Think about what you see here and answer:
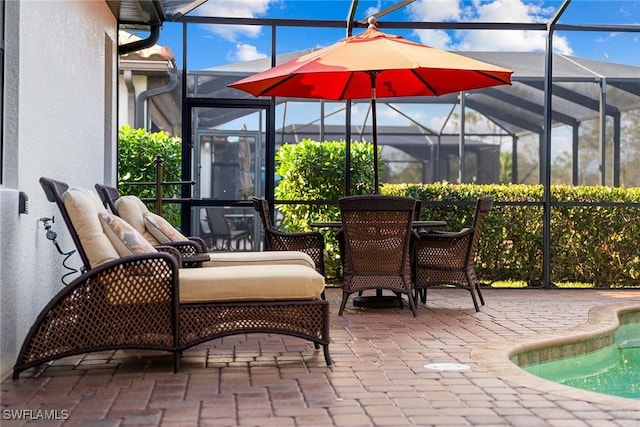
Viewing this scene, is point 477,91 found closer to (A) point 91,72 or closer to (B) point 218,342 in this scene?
(A) point 91,72

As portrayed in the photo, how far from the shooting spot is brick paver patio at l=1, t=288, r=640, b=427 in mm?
3289

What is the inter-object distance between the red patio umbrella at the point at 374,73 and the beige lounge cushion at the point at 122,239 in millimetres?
2267

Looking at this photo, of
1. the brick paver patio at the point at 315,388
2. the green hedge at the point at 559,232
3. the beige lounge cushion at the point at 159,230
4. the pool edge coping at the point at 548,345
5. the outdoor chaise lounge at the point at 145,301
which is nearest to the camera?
the brick paver patio at the point at 315,388

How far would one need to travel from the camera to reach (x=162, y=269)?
13.7 feet

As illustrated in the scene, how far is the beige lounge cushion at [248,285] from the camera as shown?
14.0 feet

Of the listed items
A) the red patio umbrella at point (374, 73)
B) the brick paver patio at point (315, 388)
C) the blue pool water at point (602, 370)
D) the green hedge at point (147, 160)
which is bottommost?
the blue pool water at point (602, 370)

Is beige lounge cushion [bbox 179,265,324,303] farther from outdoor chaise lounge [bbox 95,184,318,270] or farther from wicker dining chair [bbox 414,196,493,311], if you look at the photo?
wicker dining chair [bbox 414,196,493,311]

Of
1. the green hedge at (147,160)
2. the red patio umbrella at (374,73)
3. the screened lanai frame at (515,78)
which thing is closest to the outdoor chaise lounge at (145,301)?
the red patio umbrella at (374,73)

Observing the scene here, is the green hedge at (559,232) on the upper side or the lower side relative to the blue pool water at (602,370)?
upper

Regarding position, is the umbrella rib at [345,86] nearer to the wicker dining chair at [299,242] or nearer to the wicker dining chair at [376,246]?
the wicker dining chair at [299,242]

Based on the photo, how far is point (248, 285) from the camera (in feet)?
14.2

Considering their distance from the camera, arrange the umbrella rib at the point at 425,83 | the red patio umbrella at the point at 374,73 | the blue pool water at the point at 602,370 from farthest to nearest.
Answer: the umbrella rib at the point at 425,83
the red patio umbrella at the point at 374,73
the blue pool water at the point at 602,370

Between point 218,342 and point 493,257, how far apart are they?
4.56m

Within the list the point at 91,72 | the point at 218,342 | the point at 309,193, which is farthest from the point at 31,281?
the point at 309,193
